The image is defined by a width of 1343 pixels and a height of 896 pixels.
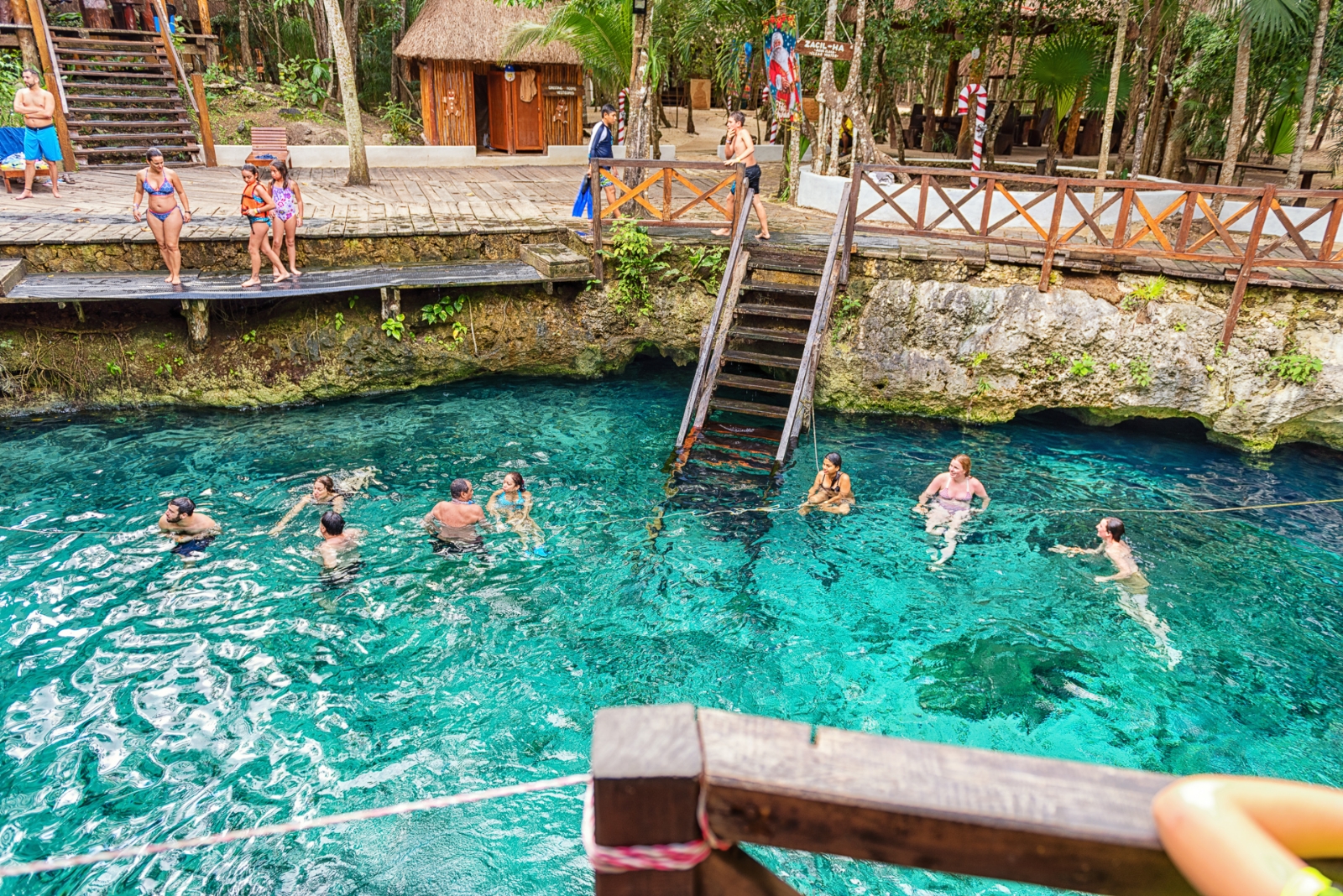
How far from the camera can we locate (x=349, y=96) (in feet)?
51.2

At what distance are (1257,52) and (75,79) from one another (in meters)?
22.8

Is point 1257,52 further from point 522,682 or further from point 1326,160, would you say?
point 522,682

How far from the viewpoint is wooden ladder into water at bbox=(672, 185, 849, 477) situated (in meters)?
10.9

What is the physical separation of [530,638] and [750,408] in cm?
476

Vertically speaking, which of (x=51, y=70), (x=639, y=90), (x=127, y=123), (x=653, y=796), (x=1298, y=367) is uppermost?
(x=51, y=70)

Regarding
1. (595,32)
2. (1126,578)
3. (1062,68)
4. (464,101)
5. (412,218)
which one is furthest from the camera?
(464,101)

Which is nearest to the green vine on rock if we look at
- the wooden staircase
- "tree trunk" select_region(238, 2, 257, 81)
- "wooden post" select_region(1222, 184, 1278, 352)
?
"wooden post" select_region(1222, 184, 1278, 352)

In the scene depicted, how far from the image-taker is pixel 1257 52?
47.7 ft

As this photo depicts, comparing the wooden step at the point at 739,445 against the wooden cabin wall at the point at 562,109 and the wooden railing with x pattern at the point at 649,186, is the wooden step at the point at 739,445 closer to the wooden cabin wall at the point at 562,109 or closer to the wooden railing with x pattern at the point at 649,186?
the wooden railing with x pattern at the point at 649,186

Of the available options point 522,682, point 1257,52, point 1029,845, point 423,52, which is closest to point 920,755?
point 1029,845

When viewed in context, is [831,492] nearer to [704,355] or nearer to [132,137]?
[704,355]

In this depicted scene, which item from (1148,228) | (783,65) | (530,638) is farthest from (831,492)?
(783,65)

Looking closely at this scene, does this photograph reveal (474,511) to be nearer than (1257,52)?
Yes

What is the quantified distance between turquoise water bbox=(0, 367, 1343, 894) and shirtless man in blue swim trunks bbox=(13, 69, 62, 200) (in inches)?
210
